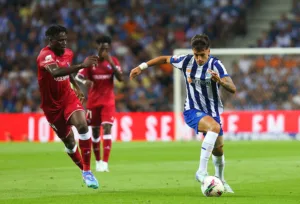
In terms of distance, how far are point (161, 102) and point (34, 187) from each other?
1688 cm

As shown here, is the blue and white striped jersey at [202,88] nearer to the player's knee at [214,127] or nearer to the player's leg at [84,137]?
the player's knee at [214,127]

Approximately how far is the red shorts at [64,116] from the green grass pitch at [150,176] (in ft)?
2.73

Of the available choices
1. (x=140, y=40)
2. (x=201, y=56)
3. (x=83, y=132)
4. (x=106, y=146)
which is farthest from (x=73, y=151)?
(x=140, y=40)

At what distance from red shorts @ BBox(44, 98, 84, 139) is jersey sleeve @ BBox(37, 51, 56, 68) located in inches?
30.6

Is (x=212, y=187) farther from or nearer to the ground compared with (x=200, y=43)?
nearer to the ground

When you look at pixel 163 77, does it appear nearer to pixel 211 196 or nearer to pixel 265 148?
pixel 265 148

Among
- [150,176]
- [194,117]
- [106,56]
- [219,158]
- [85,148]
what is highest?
[106,56]

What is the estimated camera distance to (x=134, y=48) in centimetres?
3089

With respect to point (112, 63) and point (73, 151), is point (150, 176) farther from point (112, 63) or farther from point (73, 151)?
point (112, 63)

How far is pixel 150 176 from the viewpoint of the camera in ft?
45.9

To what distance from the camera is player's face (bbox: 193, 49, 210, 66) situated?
11.1 metres

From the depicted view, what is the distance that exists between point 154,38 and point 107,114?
619 inches

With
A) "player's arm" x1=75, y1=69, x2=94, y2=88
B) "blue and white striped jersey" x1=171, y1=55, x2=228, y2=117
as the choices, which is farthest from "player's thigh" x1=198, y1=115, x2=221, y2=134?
"player's arm" x1=75, y1=69, x2=94, y2=88

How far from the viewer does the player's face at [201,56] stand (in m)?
11.1
